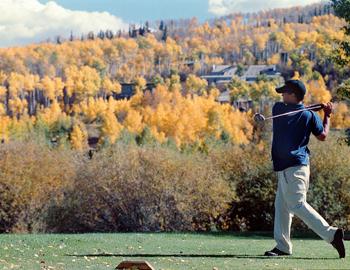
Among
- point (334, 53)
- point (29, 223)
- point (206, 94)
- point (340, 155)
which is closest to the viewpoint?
point (334, 53)

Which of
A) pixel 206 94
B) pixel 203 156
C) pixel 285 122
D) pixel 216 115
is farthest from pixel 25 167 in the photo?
pixel 206 94

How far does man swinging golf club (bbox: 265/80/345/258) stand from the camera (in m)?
9.02

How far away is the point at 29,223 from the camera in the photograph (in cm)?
2786

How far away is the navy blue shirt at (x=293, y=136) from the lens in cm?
908

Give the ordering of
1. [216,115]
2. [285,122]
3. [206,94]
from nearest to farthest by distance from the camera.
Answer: [285,122] → [216,115] → [206,94]

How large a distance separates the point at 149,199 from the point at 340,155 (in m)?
6.79

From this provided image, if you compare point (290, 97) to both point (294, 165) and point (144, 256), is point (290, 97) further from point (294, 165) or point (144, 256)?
point (144, 256)

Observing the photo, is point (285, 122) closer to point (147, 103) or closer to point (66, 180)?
point (66, 180)

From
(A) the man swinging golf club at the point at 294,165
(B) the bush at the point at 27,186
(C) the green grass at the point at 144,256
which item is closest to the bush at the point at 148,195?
(B) the bush at the point at 27,186

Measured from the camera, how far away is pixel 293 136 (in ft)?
30.1

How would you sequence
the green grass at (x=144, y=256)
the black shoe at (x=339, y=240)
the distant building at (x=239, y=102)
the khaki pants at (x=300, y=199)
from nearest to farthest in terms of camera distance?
the green grass at (x=144, y=256) < the black shoe at (x=339, y=240) < the khaki pants at (x=300, y=199) < the distant building at (x=239, y=102)

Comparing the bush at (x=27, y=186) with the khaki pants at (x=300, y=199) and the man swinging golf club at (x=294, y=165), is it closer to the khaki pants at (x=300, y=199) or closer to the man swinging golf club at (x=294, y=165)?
the man swinging golf club at (x=294, y=165)

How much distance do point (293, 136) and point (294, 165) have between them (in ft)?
1.19

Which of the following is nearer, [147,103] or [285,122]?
[285,122]
